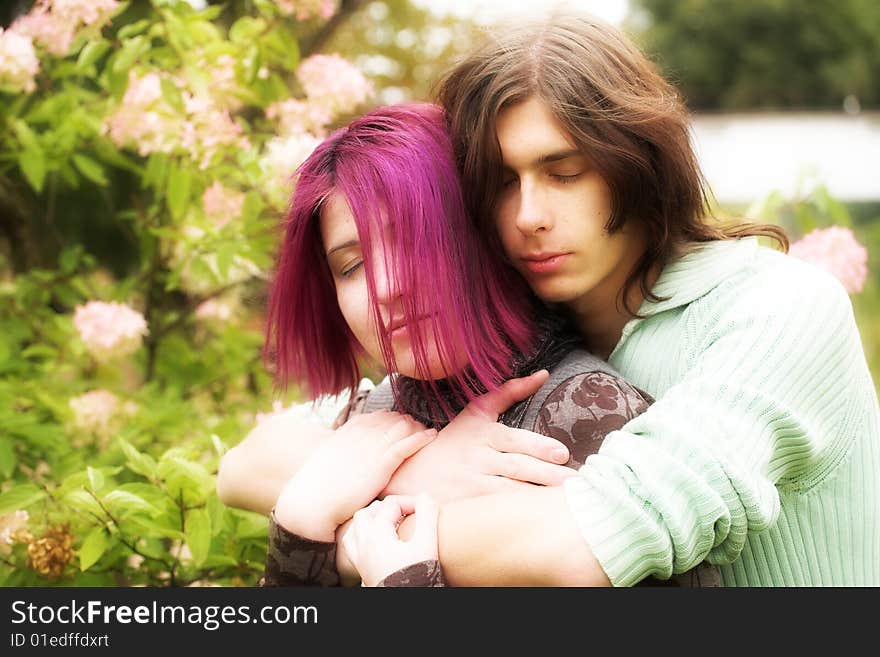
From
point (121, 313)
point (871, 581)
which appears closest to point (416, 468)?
point (871, 581)

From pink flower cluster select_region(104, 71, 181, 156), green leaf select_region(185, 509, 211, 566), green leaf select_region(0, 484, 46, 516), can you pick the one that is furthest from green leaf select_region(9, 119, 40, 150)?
green leaf select_region(185, 509, 211, 566)

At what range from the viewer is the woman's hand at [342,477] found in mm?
1542

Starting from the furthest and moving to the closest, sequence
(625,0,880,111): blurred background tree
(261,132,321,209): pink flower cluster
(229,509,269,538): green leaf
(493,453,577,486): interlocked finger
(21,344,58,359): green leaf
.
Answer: (625,0,880,111): blurred background tree
(21,344,58,359): green leaf
(261,132,321,209): pink flower cluster
(229,509,269,538): green leaf
(493,453,577,486): interlocked finger

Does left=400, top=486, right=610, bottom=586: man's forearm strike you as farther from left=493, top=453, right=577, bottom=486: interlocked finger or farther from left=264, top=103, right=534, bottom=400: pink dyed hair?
left=264, top=103, right=534, bottom=400: pink dyed hair

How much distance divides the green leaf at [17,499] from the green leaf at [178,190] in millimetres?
843

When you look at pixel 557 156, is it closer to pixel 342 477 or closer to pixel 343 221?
pixel 343 221

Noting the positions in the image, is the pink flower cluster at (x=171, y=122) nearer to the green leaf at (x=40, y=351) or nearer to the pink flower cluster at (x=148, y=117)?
the pink flower cluster at (x=148, y=117)

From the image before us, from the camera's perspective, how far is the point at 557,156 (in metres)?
1.59

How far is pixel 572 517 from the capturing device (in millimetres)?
1331

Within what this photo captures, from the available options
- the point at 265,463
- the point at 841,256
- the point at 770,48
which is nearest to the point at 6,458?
the point at 265,463

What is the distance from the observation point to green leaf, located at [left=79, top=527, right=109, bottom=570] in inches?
70.9

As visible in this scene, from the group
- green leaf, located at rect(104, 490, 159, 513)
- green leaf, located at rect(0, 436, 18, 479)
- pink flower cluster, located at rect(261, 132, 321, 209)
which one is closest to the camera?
green leaf, located at rect(104, 490, 159, 513)

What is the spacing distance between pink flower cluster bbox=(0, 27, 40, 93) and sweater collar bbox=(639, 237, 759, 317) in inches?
66.1

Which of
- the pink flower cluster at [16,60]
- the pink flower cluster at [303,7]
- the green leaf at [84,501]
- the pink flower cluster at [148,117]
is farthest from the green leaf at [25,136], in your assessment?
the green leaf at [84,501]
